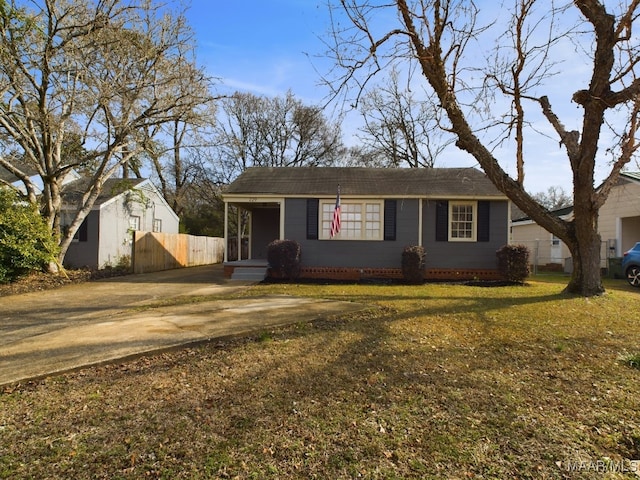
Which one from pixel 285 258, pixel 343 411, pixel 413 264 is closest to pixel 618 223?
pixel 413 264

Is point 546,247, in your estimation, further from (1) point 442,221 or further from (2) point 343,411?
(2) point 343,411

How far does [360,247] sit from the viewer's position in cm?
1354

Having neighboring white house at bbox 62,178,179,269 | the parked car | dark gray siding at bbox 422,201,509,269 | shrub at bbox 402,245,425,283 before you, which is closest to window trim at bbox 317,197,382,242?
shrub at bbox 402,245,425,283

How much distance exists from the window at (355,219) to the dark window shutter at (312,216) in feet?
0.59

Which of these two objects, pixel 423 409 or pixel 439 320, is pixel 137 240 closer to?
pixel 439 320

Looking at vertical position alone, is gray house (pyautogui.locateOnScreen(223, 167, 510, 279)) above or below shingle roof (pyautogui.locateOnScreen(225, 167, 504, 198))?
below

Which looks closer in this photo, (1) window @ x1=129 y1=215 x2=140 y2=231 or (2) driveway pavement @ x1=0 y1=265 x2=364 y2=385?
(2) driveway pavement @ x1=0 y1=265 x2=364 y2=385

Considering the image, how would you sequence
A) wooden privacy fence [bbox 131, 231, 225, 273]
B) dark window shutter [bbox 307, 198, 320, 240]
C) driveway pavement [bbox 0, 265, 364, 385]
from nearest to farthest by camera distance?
driveway pavement [bbox 0, 265, 364, 385], dark window shutter [bbox 307, 198, 320, 240], wooden privacy fence [bbox 131, 231, 225, 273]

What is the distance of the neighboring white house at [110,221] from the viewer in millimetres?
16219

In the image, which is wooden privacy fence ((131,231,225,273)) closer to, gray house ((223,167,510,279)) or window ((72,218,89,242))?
window ((72,218,89,242))

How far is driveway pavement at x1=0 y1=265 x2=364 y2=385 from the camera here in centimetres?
439

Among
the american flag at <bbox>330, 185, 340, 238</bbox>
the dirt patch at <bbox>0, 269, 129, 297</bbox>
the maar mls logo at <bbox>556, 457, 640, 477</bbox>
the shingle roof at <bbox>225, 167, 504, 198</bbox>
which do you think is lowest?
the maar mls logo at <bbox>556, 457, 640, 477</bbox>

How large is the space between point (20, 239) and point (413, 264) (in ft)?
39.3

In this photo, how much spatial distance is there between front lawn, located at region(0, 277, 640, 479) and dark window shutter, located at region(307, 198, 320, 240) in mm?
8298
